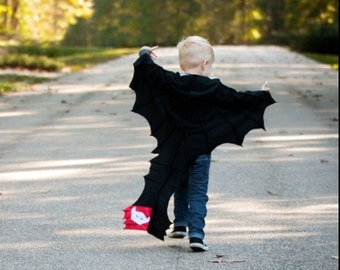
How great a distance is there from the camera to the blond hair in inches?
204

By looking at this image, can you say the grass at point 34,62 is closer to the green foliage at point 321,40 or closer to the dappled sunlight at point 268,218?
the green foliage at point 321,40

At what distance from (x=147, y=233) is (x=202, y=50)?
4.31 ft

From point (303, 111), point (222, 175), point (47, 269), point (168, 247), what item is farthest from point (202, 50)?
point (303, 111)

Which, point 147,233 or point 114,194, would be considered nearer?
point 147,233

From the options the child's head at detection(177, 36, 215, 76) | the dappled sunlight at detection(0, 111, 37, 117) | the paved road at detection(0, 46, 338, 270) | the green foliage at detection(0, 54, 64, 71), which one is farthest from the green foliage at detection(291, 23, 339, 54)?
the child's head at detection(177, 36, 215, 76)

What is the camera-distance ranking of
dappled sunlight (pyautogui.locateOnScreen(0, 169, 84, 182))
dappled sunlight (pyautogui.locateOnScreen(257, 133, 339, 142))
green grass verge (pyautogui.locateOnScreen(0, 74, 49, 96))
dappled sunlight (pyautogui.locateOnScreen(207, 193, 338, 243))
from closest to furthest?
1. dappled sunlight (pyautogui.locateOnScreen(207, 193, 338, 243))
2. dappled sunlight (pyautogui.locateOnScreen(0, 169, 84, 182))
3. dappled sunlight (pyautogui.locateOnScreen(257, 133, 339, 142))
4. green grass verge (pyautogui.locateOnScreen(0, 74, 49, 96))

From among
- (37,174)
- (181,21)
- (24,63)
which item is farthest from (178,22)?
(37,174)

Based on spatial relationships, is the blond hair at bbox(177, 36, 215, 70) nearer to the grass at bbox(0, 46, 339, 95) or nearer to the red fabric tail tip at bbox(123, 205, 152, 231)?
the red fabric tail tip at bbox(123, 205, 152, 231)

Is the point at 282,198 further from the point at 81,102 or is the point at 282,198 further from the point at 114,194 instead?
the point at 81,102

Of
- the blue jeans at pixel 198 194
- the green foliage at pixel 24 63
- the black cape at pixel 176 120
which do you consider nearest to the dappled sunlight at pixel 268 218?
the blue jeans at pixel 198 194

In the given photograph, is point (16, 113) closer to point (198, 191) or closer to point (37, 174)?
point (37, 174)

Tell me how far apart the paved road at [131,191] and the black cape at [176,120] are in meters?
0.35

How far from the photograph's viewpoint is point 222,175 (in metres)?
8.06

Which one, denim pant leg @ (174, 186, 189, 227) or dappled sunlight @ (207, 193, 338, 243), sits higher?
denim pant leg @ (174, 186, 189, 227)
